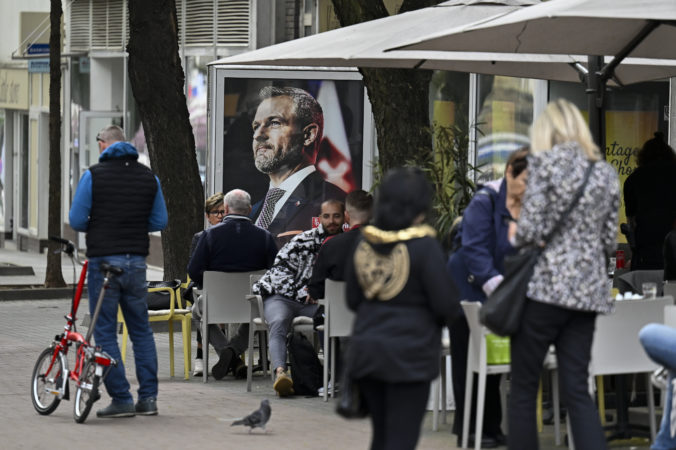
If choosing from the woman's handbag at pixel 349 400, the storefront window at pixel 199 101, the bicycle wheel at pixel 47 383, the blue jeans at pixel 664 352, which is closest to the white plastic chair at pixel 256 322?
the bicycle wheel at pixel 47 383

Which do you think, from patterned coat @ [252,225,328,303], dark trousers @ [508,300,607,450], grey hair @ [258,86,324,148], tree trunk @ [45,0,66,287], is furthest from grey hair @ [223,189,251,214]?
tree trunk @ [45,0,66,287]

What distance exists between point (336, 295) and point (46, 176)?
2256cm

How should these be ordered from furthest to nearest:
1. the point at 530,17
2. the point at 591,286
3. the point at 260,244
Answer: the point at 260,244, the point at 530,17, the point at 591,286

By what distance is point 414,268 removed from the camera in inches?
225

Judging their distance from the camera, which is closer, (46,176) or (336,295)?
(336,295)

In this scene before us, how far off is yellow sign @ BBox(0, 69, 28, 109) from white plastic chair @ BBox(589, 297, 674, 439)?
87.1ft

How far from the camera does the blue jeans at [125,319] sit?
365 inches

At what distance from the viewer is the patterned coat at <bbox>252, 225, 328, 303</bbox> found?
10.6 m

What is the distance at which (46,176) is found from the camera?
31.5 m

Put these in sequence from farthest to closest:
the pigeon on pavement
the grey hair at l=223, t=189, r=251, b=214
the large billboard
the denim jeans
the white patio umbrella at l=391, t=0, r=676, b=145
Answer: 1. the large billboard
2. the grey hair at l=223, t=189, r=251, b=214
3. the denim jeans
4. the pigeon on pavement
5. the white patio umbrella at l=391, t=0, r=676, b=145

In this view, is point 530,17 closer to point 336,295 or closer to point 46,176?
point 336,295

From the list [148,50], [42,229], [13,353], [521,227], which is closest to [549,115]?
[521,227]

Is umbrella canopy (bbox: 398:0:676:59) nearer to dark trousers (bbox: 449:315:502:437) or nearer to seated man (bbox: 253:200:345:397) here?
dark trousers (bbox: 449:315:502:437)

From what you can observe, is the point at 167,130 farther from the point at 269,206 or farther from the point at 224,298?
the point at 224,298
